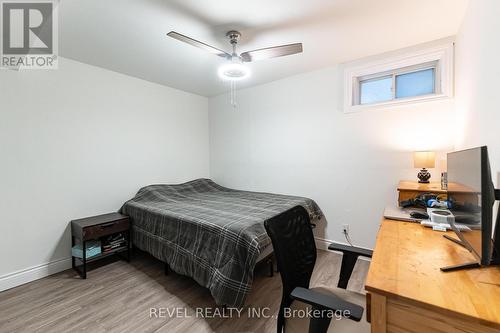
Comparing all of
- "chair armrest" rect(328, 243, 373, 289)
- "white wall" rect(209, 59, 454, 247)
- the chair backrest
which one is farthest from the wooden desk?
"white wall" rect(209, 59, 454, 247)

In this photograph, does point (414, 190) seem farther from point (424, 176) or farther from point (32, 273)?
point (32, 273)

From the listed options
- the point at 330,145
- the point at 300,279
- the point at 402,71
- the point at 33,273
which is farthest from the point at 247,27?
the point at 33,273

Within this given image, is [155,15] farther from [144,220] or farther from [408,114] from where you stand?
[408,114]

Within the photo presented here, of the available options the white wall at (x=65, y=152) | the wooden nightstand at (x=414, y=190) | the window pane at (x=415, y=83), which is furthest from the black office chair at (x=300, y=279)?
the white wall at (x=65, y=152)

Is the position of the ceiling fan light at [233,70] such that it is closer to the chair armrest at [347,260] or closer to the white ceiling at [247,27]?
the white ceiling at [247,27]

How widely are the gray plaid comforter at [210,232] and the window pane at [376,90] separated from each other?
156cm

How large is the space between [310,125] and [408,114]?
1161 millimetres

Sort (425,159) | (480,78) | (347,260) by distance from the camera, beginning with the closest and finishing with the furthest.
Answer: (347,260)
(480,78)
(425,159)

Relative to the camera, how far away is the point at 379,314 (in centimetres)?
82

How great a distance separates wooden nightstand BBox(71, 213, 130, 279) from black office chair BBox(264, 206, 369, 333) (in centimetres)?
234

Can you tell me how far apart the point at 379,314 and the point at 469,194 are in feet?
2.19

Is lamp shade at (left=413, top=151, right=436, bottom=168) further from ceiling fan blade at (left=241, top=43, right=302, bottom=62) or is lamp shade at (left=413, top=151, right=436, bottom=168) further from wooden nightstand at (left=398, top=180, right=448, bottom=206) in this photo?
ceiling fan blade at (left=241, top=43, right=302, bottom=62)

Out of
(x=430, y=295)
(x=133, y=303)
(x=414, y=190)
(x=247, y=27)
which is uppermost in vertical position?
(x=247, y=27)

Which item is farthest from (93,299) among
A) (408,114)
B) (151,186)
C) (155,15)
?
(408,114)
